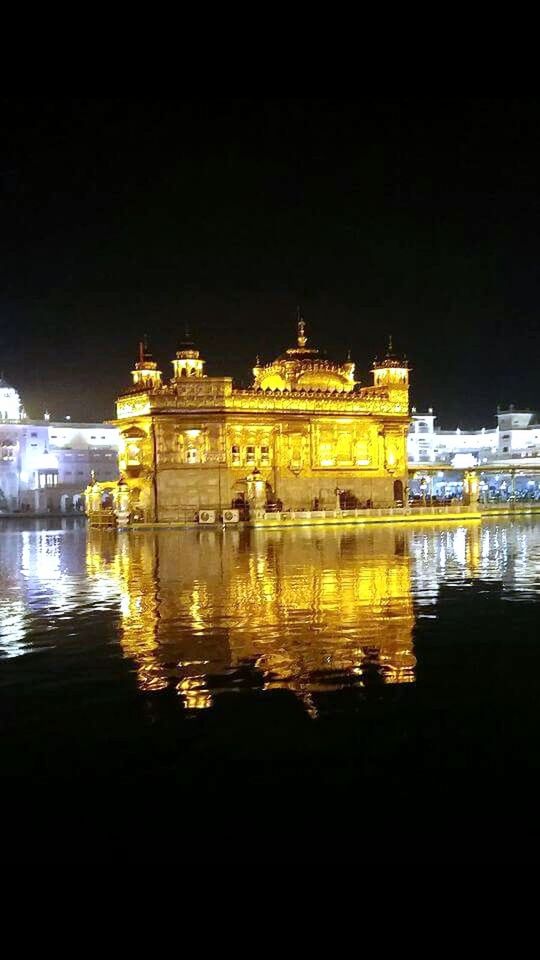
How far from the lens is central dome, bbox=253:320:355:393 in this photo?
62.8m

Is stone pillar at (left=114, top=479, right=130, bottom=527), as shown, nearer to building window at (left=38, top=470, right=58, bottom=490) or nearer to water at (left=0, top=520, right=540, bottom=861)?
water at (left=0, top=520, right=540, bottom=861)

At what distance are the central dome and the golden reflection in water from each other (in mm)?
33342

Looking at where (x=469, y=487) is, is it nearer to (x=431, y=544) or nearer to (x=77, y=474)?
(x=431, y=544)

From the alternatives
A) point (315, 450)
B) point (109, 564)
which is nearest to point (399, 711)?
point (109, 564)

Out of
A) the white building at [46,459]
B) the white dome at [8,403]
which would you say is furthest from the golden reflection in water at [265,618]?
the white dome at [8,403]

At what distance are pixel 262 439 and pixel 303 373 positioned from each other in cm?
772

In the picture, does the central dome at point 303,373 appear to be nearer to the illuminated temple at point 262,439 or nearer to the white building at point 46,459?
the illuminated temple at point 262,439

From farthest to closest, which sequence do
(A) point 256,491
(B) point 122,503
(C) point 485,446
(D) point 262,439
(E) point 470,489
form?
(C) point 485,446, (E) point 470,489, (D) point 262,439, (A) point 256,491, (B) point 122,503

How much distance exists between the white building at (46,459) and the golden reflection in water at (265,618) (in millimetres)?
59601

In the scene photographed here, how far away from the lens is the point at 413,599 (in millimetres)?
17156

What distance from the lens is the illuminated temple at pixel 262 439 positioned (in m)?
54.2

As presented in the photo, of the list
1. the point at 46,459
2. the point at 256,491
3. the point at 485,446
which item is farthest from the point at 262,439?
the point at 485,446

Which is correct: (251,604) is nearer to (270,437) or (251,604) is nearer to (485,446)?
(270,437)

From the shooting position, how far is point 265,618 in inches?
593
